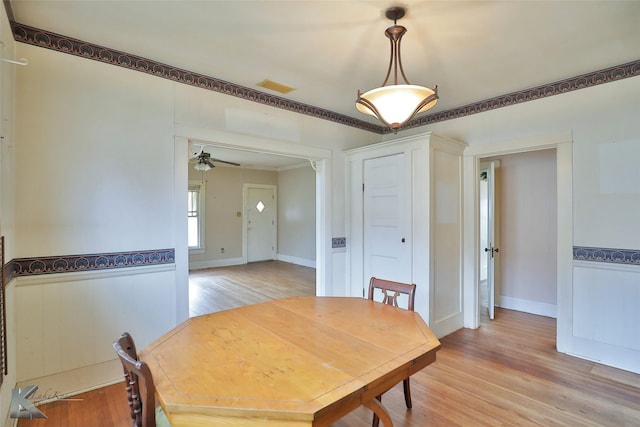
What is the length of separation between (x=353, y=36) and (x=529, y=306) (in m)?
4.22

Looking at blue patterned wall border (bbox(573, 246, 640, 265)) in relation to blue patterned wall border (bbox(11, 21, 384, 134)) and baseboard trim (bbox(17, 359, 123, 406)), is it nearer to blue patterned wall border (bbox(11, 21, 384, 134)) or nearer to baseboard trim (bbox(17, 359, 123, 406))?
blue patterned wall border (bbox(11, 21, 384, 134))

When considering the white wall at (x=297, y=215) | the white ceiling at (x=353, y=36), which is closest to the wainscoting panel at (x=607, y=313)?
the white ceiling at (x=353, y=36)

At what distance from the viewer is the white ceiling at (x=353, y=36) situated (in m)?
1.92

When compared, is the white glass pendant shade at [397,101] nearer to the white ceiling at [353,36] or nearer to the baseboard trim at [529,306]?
the white ceiling at [353,36]

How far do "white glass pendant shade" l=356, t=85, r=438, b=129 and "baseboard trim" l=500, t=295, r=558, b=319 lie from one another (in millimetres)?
3731

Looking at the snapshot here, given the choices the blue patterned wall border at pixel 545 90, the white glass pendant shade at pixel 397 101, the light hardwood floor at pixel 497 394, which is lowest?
the light hardwood floor at pixel 497 394

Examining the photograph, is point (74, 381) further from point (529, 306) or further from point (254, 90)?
point (529, 306)

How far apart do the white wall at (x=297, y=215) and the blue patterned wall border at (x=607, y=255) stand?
5173 millimetres

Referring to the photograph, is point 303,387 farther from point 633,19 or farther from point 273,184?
point 273,184

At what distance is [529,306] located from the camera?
425cm

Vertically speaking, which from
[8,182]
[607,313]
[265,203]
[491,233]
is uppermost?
[265,203]

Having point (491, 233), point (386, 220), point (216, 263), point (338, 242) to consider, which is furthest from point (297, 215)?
point (491, 233)

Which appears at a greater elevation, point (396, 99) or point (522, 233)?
point (396, 99)

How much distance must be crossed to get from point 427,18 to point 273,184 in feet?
22.2
